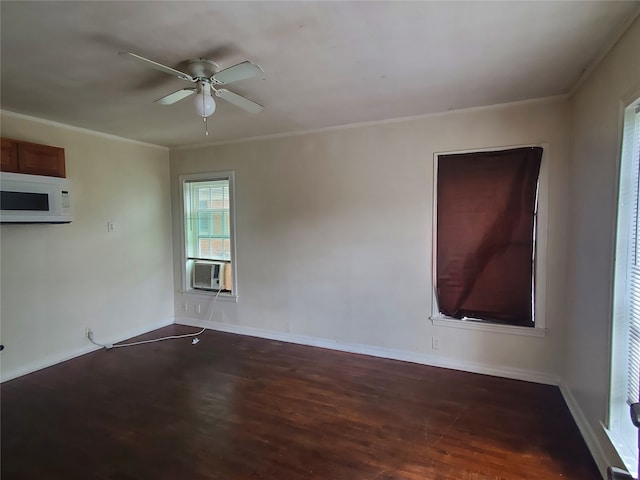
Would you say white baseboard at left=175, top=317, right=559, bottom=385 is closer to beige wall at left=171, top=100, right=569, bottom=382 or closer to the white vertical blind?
beige wall at left=171, top=100, right=569, bottom=382

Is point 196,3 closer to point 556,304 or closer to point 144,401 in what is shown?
point 144,401

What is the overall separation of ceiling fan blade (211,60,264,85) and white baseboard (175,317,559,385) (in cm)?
298

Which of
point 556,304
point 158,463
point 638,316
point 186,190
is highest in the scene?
point 186,190

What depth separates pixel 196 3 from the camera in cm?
161

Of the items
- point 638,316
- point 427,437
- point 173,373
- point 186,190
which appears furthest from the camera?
point 186,190

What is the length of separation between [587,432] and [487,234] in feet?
5.41

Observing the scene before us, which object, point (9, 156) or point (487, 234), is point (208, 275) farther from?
point (487, 234)

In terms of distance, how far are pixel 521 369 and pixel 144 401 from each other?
3395mm

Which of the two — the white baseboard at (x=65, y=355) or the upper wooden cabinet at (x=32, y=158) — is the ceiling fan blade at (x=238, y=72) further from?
the white baseboard at (x=65, y=355)

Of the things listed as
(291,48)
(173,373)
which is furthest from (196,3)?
(173,373)

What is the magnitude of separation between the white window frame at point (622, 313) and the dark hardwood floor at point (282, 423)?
350 millimetres

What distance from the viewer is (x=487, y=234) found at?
3.18 m

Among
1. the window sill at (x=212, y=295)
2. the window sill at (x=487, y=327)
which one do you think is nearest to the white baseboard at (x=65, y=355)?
the window sill at (x=212, y=295)

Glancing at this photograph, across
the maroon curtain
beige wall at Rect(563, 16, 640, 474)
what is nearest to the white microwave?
the maroon curtain
